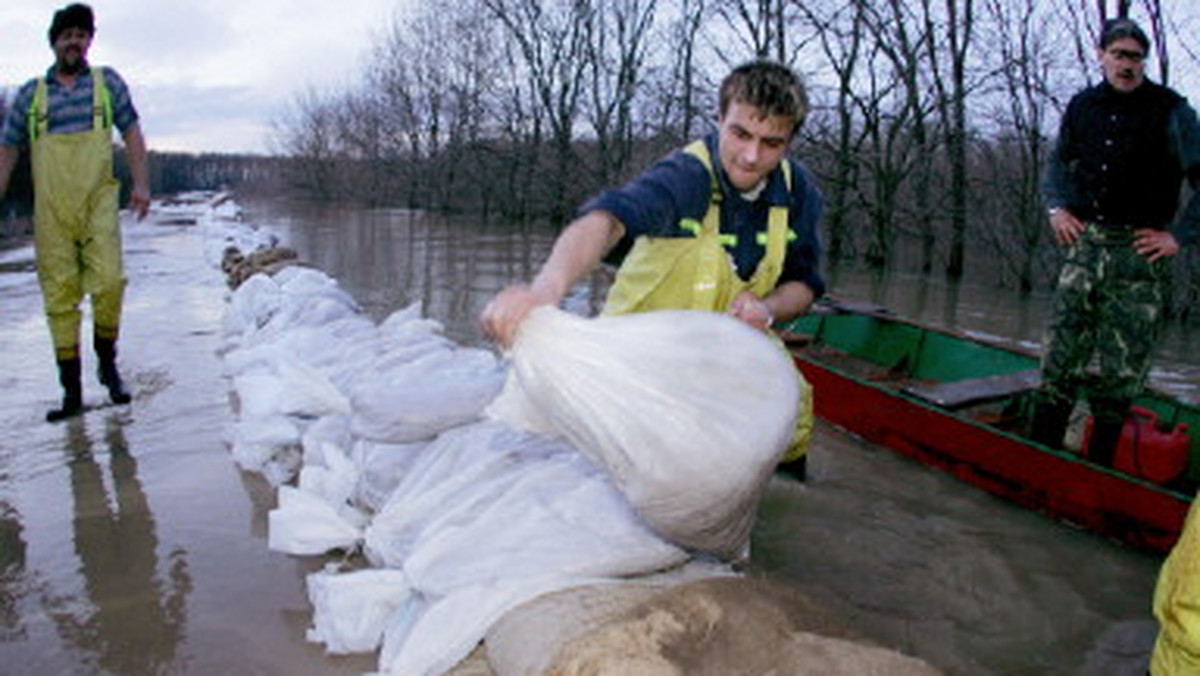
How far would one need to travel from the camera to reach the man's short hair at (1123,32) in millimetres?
3275

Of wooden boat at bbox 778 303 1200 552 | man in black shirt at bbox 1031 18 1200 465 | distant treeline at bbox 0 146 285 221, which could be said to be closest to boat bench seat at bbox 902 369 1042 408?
wooden boat at bbox 778 303 1200 552

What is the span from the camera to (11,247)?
1559 centimetres

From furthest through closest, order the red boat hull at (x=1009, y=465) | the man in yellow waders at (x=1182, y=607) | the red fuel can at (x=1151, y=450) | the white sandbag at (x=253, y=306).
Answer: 1. the white sandbag at (x=253, y=306)
2. the red fuel can at (x=1151, y=450)
3. the red boat hull at (x=1009, y=465)
4. the man in yellow waders at (x=1182, y=607)

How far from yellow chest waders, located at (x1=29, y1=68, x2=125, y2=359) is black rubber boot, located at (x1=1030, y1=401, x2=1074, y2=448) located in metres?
4.36

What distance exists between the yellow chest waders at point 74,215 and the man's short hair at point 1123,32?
4.36 metres

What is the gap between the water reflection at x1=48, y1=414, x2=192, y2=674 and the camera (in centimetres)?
218

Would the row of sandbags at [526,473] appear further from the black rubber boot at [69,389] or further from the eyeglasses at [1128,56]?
the eyeglasses at [1128,56]

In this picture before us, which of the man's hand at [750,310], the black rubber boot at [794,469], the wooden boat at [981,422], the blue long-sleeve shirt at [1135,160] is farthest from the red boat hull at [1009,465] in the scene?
the man's hand at [750,310]

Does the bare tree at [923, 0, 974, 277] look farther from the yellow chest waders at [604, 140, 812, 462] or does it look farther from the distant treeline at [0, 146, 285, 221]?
the distant treeline at [0, 146, 285, 221]

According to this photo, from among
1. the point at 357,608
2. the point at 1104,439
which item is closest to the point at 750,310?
the point at 357,608

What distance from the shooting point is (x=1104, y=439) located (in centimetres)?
352

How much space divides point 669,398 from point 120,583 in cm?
187

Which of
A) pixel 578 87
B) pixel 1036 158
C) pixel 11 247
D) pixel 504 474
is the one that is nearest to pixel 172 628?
pixel 504 474

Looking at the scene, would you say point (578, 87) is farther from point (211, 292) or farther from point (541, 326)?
point (541, 326)
